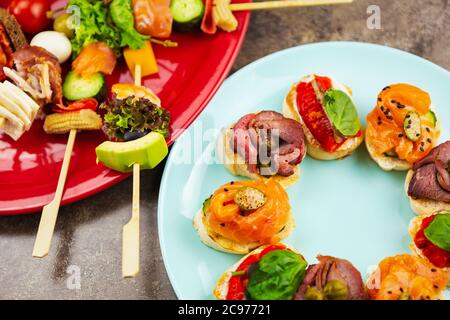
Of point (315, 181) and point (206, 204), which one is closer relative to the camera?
point (206, 204)

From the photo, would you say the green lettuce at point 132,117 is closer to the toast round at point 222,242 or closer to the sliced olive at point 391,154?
the toast round at point 222,242

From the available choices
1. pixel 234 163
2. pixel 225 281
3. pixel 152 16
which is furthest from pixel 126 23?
pixel 225 281

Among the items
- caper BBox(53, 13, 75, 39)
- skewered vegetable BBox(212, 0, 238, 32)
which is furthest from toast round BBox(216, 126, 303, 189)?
caper BBox(53, 13, 75, 39)

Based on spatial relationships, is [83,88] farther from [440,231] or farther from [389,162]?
[440,231]

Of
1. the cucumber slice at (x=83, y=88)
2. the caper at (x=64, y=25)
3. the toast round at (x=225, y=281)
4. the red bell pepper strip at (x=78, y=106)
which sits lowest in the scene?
the toast round at (x=225, y=281)

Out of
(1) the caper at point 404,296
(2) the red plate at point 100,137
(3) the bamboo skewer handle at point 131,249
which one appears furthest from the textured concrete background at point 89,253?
(1) the caper at point 404,296

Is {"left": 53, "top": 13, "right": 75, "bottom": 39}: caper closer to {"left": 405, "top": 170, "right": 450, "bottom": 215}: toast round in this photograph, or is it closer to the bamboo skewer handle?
the bamboo skewer handle

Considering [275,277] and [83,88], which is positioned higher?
[83,88]
